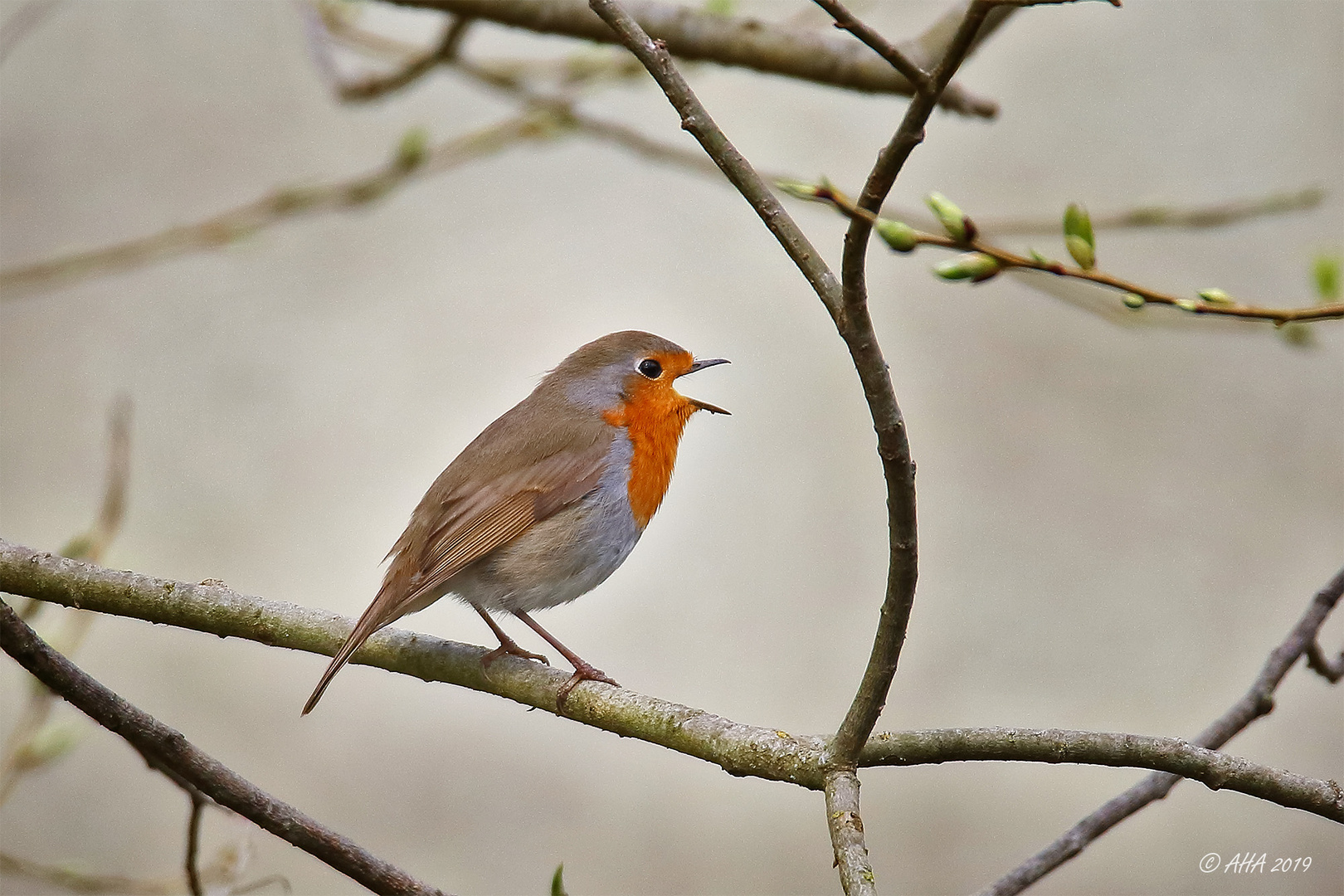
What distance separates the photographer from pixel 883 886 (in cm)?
500

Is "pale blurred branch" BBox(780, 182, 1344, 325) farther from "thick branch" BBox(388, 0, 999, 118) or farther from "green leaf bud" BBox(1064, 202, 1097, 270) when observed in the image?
"thick branch" BBox(388, 0, 999, 118)

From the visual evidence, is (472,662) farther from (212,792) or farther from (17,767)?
(17,767)

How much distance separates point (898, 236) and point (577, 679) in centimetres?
151

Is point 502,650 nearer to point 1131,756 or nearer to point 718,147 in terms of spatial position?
point 1131,756

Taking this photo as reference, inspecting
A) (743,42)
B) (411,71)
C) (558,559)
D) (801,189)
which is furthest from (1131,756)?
(411,71)

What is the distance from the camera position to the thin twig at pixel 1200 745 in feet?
8.19

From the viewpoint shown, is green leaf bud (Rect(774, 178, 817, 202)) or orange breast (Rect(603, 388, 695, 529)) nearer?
green leaf bud (Rect(774, 178, 817, 202))

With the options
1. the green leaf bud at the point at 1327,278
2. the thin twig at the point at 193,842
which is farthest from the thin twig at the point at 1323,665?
the thin twig at the point at 193,842

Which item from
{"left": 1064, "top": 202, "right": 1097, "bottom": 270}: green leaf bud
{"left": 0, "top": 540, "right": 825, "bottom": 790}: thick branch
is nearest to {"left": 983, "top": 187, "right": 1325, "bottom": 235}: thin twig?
{"left": 0, "top": 540, "right": 825, "bottom": 790}: thick branch

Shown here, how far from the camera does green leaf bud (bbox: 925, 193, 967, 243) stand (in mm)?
1599

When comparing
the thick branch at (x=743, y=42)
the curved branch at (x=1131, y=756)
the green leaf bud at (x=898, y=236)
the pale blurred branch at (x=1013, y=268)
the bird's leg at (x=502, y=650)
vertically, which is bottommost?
the curved branch at (x=1131, y=756)

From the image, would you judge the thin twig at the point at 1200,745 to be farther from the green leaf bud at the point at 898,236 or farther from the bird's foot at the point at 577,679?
the green leaf bud at the point at 898,236

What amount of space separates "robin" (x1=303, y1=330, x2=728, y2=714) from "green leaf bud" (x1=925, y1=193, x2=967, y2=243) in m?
1.81

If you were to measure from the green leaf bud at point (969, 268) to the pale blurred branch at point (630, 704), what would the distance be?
79 centimetres
